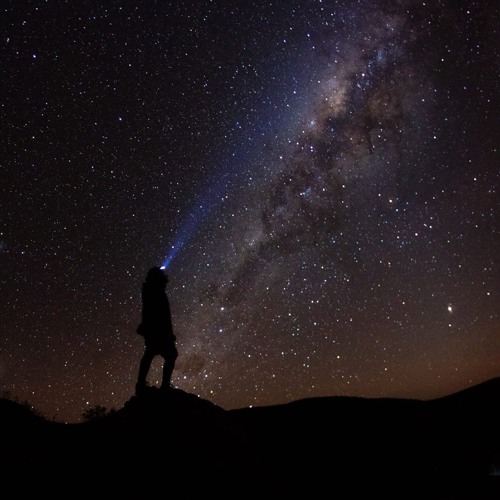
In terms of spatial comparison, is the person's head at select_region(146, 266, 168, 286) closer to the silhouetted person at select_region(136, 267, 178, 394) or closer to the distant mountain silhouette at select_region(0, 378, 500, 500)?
the silhouetted person at select_region(136, 267, 178, 394)

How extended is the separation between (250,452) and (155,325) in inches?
110

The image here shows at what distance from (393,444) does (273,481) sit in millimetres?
3592

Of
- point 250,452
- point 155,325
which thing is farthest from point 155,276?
point 250,452

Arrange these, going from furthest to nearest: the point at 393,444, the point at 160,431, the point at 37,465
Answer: the point at 393,444 < the point at 160,431 < the point at 37,465

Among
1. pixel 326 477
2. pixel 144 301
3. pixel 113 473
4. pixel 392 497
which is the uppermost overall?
pixel 144 301

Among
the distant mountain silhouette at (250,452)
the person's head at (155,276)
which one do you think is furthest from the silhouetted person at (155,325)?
the distant mountain silhouette at (250,452)

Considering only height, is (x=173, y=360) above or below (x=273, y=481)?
above

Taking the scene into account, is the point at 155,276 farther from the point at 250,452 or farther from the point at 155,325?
the point at 250,452

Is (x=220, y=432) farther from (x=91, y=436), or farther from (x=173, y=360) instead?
(x=91, y=436)

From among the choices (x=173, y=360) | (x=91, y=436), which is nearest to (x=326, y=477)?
(x=173, y=360)

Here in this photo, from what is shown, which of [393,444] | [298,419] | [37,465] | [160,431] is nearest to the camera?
[37,465]

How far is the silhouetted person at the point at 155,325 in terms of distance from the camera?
7.32 meters

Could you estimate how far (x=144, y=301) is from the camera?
24.3ft

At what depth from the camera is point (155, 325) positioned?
733cm
